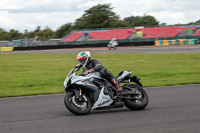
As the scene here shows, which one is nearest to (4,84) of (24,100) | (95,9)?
(24,100)

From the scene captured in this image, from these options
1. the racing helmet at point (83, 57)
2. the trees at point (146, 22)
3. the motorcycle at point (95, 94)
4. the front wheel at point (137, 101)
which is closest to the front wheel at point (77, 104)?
the motorcycle at point (95, 94)

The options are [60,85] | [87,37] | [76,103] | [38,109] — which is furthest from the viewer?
[87,37]

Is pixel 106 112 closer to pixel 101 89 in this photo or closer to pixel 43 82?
pixel 101 89

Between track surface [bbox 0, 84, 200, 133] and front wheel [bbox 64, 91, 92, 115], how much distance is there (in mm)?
144

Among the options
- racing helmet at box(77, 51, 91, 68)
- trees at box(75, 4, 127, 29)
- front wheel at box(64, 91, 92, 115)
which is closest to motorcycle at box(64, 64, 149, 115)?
front wheel at box(64, 91, 92, 115)

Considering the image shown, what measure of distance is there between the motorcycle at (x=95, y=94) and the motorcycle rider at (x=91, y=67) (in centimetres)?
9

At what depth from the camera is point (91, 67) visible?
271 inches

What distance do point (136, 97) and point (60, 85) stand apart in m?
5.88

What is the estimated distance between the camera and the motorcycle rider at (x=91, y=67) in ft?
21.9

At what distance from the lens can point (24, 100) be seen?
9.03 meters

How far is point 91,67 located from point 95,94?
24.4 inches

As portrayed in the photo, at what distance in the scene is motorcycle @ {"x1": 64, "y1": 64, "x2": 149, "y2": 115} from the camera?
21.2 ft

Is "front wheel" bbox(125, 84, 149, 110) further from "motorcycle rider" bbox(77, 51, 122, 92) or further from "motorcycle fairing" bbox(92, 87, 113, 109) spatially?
"motorcycle fairing" bbox(92, 87, 113, 109)

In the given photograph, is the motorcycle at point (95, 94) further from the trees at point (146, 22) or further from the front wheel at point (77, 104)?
the trees at point (146, 22)
